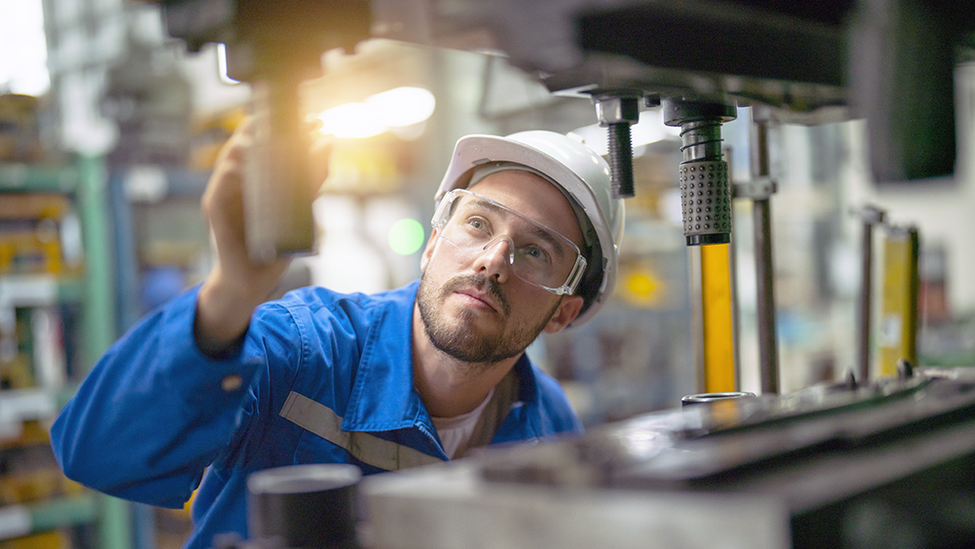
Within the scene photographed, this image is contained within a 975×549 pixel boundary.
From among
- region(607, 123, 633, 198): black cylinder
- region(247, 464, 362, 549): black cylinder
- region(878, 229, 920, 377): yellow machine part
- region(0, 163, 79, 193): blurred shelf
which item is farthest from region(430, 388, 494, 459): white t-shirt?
region(0, 163, 79, 193): blurred shelf

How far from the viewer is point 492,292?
1.58 meters

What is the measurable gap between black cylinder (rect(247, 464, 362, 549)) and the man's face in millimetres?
922

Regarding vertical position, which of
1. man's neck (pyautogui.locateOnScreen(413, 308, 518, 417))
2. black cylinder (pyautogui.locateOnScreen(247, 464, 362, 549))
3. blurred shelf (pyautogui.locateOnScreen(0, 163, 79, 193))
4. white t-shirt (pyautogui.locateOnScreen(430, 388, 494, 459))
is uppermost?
blurred shelf (pyautogui.locateOnScreen(0, 163, 79, 193))

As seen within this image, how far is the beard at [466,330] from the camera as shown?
1562 millimetres

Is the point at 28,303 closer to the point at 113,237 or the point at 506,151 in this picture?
the point at 113,237

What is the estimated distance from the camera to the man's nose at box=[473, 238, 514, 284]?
1.56 m

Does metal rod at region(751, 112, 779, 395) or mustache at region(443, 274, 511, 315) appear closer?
metal rod at region(751, 112, 779, 395)

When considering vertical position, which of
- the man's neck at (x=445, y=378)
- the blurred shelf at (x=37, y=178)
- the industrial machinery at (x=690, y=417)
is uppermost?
the blurred shelf at (x=37, y=178)

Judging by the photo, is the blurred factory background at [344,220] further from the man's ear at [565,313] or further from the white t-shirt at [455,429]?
the white t-shirt at [455,429]

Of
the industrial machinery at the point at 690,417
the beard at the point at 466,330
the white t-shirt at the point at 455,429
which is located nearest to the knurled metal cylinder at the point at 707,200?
the industrial machinery at the point at 690,417

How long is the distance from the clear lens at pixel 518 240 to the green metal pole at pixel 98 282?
2.01m

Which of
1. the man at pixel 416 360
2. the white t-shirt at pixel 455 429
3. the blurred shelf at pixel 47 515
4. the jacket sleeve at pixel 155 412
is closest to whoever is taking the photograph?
the jacket sleeve at pixel 155 412

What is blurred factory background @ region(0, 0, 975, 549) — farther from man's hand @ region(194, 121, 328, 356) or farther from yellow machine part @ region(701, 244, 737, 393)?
man's hand @ region(194, 121, 328, 356)

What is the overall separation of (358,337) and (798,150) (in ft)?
18.5
